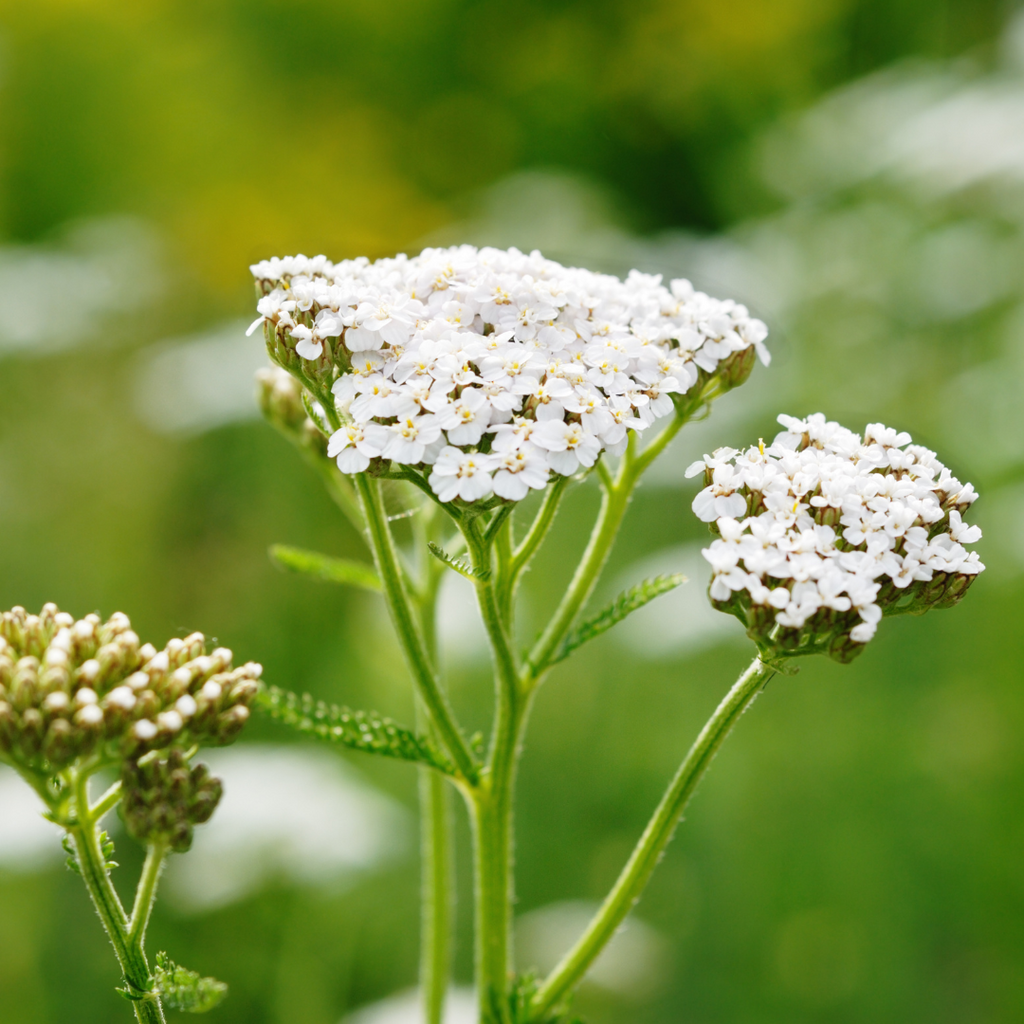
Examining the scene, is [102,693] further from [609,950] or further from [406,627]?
[609,950]

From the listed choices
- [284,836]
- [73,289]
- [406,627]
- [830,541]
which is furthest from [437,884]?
[73,289]

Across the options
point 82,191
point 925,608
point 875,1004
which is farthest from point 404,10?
point 925,608

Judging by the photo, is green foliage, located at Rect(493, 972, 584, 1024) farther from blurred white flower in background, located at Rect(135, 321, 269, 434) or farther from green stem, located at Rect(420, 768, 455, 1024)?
blurred white flower in background, located at Rect(135, 321, 269, 434)

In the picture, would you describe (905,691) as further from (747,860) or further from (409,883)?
(409,883)

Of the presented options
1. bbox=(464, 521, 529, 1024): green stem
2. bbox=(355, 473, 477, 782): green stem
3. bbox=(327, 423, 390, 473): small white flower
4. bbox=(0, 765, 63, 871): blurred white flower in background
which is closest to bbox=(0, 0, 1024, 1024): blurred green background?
bbox=(0, 765, 63, 871): blurred white flower in background

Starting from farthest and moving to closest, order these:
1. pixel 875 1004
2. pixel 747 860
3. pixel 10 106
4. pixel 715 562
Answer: pixel 10 106
pixel 747 860
pixel 875 1004
pixel 715 562

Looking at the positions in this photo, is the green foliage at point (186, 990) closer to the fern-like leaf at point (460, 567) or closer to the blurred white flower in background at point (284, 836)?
the fern-like leaf at point (460, 567)

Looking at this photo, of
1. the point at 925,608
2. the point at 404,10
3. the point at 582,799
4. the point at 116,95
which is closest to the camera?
the point at 925,608
